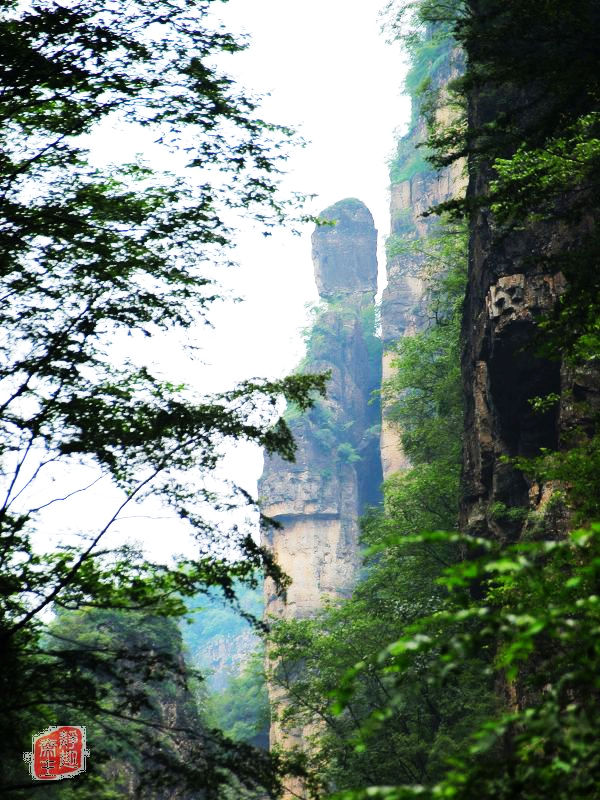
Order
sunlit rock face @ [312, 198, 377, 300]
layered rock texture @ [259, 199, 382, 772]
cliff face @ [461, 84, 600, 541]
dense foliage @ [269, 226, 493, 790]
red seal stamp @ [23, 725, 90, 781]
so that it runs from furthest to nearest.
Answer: sunlit rock face @ [312, 198, 377, 300]
layered rock texture @ [259, 199, 382, 772]
dense foliage @ [269, 226, 493, 790]
cliff face @ [461, 84, 600, 541]
red seal stamp @ [23, 725, 90, 781]

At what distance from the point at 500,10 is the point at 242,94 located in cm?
320

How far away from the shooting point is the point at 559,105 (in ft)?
21.8

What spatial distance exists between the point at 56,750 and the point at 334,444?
40238 millimetres

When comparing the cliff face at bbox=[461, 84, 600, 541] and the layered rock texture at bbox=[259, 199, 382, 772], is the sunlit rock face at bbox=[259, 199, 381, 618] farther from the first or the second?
the cliff face at bbox=[461, 84, 600, 541]

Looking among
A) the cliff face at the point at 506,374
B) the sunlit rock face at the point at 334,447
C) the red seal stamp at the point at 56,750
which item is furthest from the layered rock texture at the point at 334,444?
the red seal stamp at the point at 56,750

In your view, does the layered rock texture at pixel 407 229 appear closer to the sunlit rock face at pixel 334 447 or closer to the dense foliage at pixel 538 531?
the sunlit rock face at pixel 334 447

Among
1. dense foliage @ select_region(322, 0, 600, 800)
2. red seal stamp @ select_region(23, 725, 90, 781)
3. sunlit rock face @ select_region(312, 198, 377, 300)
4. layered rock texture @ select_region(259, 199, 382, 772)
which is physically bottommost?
red seal stamp @ select_region(23, 725, 90, 781)

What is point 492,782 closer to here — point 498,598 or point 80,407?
point 80,407

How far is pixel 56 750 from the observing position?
10266 millimetres

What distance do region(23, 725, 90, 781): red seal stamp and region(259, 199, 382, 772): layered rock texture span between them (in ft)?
108

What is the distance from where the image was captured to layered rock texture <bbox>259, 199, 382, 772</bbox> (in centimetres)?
4628

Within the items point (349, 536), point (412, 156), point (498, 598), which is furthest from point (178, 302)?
point (412, 156)

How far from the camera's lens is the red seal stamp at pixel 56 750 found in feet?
33.3

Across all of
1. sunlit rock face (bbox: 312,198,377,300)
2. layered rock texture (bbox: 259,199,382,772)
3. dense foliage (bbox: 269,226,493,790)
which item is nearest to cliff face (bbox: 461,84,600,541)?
dense foliage (bbox: 269,226,493,790)
